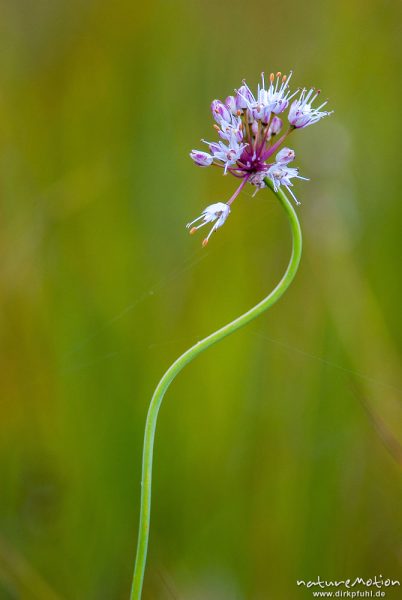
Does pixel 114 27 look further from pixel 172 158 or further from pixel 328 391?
pixel 328 391

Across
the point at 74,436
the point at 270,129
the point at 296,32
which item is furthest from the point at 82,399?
the point at 296,32

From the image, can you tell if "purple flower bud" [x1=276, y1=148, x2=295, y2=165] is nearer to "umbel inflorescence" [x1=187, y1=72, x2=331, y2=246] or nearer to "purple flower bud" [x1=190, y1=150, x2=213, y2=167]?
"umbel inflorescence" [x1=187, y1=72, x2=331, y2=246]

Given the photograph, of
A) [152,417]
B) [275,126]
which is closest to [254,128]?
[275,126]

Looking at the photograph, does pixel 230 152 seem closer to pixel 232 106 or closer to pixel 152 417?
pixel 232 106

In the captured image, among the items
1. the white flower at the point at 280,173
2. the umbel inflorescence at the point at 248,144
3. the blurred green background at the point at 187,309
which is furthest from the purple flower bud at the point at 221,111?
the blurred green background at the point at 187,309

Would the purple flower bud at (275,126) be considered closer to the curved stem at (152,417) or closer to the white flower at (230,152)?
the white flower at (230,152)

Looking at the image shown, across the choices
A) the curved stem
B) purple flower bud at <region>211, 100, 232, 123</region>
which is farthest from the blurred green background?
purple flower bud at <region>211, 100, 232, 123</region>

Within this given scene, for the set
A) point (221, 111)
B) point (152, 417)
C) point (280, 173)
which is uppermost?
point (221, 111)

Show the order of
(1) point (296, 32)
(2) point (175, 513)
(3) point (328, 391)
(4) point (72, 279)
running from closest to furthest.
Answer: (2) point (175, 513)
(3) point (328, 391)
(4) point (72, 279)
(1) point (296, 32)

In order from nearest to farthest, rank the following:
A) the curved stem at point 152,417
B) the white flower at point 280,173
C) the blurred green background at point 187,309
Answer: the curved stem at point 152,417
the white flower at point 280,173
the blurred green background at point 187,309
